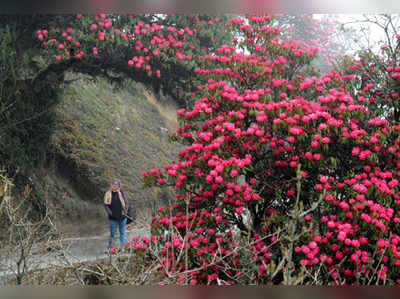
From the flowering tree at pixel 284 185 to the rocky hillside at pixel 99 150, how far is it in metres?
2.11

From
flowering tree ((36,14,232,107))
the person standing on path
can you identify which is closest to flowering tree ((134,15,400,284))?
the person standing on path

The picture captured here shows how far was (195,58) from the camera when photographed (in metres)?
4.13

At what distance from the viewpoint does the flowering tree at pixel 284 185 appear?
2119mm

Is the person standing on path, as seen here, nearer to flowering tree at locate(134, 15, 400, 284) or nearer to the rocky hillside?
the rocky hillside

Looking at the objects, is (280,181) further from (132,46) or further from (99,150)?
(99,150)

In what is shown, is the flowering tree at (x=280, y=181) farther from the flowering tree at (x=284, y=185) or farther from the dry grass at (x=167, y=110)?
the dry grass at (x=167, y=110)

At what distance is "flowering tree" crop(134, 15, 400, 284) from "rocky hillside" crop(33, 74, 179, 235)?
211 centimetres

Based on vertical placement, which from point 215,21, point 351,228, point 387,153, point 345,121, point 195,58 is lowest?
point 351,228

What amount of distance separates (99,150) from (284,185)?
4.09m

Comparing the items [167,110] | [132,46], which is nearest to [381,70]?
[132,46]
